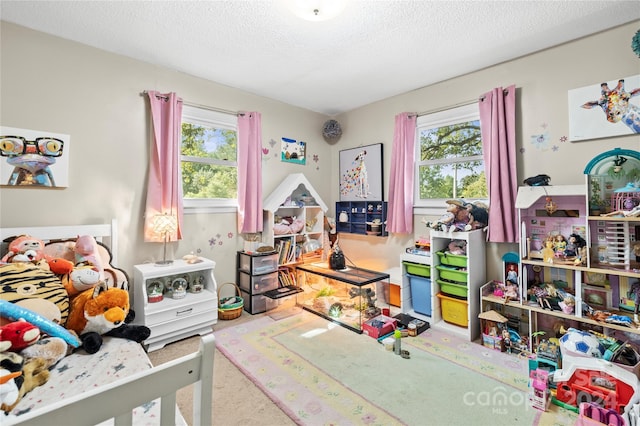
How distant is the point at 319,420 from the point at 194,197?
7.70ft

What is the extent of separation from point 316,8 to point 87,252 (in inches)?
89.6

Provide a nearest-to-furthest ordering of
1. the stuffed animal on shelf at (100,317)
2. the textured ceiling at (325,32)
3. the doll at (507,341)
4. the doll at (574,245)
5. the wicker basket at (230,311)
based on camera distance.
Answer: the stuffed animal on shelf at (100,317), the textured ceiling at (325,32), the doll at (574,245), the doll at (507,341), the wicker basket at (230,311)

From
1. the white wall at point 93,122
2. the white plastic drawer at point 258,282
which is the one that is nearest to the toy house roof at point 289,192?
the white wall at point 93,122

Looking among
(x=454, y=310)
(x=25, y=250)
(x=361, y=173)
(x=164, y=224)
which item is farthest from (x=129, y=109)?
(x=454, y=310)

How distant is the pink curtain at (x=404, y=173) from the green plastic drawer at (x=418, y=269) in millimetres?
473

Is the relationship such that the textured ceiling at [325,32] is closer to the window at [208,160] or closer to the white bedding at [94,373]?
the window at [208,160]

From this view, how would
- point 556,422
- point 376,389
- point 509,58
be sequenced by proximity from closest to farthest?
point 556,422, point 376,389, point 509,58

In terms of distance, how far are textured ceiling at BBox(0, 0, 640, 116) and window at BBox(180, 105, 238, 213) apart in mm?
437

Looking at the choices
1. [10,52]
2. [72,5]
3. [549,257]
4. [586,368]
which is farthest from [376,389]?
[10,52]

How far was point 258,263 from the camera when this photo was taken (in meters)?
3.19

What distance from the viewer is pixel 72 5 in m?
1.98

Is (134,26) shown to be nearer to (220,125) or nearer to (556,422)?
(220,125)

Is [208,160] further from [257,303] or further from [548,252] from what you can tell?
[548,252]

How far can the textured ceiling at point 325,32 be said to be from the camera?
6.54 feet
